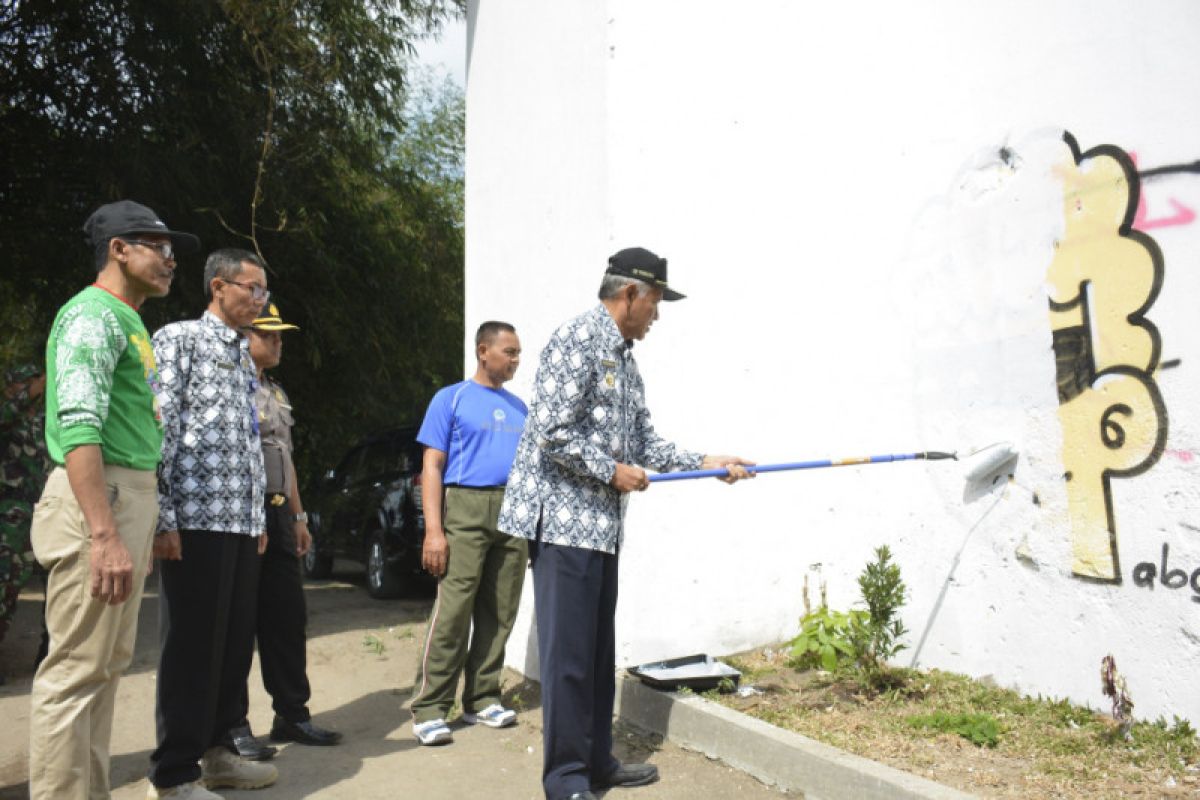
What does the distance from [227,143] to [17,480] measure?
4.21 meters

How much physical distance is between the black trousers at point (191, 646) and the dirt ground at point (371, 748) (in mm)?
461

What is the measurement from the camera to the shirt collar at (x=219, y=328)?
4.11m

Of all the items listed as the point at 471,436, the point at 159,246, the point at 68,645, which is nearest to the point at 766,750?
the point at 471,436

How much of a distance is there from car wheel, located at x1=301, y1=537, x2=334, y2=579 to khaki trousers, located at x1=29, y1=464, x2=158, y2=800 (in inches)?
297

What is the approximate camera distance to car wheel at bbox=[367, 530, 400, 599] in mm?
9094

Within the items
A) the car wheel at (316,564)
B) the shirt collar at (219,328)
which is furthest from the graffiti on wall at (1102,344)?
the car wheel at (316,564)

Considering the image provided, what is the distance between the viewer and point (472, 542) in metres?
4.98

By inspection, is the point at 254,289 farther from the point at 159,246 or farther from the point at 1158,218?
the point at 1158,218

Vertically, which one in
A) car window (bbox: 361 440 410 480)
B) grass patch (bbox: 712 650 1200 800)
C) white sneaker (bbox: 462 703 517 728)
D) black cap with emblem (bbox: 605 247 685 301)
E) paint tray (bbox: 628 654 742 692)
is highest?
black cap with emblem (bbox: 605 247 685 301)

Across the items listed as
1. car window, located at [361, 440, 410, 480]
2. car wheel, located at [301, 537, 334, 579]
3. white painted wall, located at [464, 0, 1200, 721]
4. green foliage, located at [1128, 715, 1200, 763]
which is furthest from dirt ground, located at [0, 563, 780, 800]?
car wheel, located at [301, 537, 334, 579]

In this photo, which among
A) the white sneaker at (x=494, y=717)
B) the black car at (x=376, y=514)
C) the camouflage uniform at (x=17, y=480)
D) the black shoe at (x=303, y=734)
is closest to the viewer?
the black shoe at (x=303, y=734)

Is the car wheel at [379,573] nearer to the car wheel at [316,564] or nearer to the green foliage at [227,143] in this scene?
the car wheel at [316,564]

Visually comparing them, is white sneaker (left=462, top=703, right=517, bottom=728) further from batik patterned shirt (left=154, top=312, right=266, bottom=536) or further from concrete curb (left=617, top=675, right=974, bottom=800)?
batik patterned shirt (left=154, top=312, right=266, bottom=536)

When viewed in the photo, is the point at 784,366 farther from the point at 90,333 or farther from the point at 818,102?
the point at 90,333
